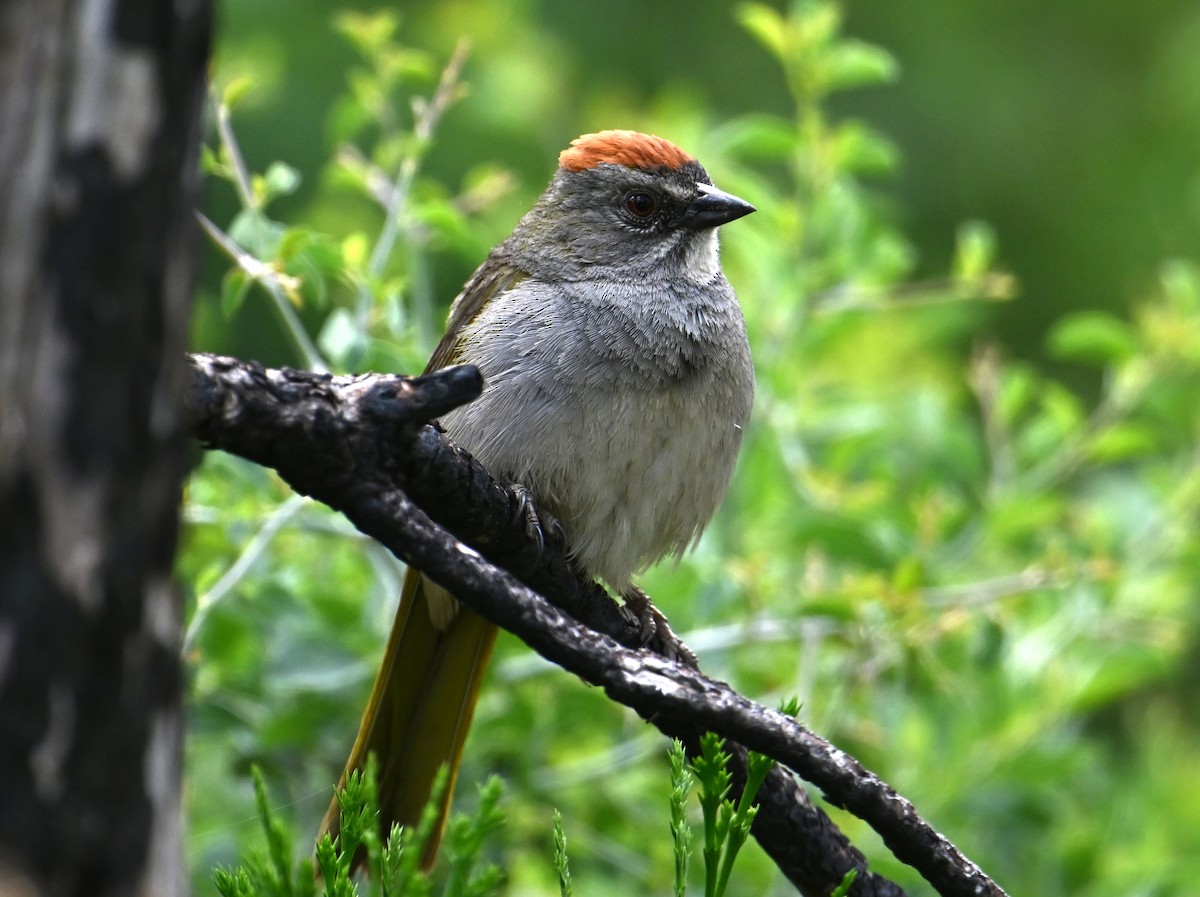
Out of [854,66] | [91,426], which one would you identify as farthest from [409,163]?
[91,426]

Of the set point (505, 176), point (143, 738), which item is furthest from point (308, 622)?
point (143, 738)

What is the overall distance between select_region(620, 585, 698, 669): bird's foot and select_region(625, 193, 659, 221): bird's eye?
4.18 feet

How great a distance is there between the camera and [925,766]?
4.72 m

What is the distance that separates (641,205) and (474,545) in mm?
2221

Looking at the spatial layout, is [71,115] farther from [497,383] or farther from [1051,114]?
[1051,114]

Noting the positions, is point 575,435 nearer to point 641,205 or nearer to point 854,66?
point 641,205

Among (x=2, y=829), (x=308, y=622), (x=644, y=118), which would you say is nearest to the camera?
(x=2, y=829)

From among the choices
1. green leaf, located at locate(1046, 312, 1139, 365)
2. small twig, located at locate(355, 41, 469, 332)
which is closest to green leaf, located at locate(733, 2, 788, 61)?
small twig, located at locate(355, 41, 469, 332)

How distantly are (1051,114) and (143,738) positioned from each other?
1076 cm

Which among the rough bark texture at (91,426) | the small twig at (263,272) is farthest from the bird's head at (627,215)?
the rough bark texture at (91,426)

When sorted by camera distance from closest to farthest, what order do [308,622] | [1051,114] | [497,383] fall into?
[497,383], [308,622], [1051,114]

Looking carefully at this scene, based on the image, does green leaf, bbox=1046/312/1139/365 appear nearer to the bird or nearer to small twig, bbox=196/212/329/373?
the bird

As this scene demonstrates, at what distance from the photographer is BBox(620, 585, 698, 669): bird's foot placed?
354 cm

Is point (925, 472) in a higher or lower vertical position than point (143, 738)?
higher
